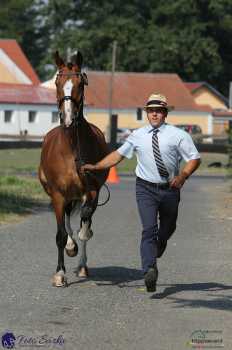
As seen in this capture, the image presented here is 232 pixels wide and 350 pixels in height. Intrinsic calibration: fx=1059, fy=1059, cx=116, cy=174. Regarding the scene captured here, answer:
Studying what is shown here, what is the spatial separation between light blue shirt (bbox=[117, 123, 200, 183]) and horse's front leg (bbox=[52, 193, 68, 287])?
4.80ft

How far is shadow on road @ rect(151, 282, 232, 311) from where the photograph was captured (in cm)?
1027

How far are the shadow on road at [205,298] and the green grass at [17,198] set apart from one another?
759cm

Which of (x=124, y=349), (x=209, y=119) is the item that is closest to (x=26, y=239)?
(x=124, y=349)

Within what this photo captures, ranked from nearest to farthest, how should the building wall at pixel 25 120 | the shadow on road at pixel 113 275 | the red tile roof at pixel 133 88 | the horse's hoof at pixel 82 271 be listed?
the shadow on road at pixel 113 275
the horse's hoof at pixel 82 271
the building wall at pixel 25 120
the red tile roof at pixel 133 88

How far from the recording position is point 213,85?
106750 mm

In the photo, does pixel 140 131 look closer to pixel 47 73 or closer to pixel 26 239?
pixel 26 239

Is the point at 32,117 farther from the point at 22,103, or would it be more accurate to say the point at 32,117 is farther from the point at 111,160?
the point at 111,160

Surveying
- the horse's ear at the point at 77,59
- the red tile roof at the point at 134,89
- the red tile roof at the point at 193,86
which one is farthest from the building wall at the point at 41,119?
the horse's ear at the point at 77,59

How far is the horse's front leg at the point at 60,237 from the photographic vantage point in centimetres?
1147

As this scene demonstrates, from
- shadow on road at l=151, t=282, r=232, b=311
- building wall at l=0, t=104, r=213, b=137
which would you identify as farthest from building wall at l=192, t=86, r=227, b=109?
shadow on road at l=151, t=282, r=232, b=311

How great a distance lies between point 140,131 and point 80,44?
3262 inches

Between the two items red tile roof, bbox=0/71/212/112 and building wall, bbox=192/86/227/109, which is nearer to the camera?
red tile roof, bbox=0/71/212/112

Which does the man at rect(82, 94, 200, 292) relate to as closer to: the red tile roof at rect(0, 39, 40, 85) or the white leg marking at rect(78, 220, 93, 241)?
the white leg marking at rect(78, 220, 93, 241)

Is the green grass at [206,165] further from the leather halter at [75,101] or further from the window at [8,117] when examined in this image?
the leather halter at [75,101]
